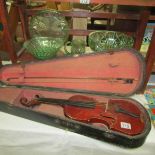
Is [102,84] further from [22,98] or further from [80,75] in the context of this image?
[22,98]

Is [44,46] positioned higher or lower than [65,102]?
higher

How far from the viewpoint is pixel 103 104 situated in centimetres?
70

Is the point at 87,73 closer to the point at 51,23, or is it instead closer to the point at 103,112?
the point at 103,112

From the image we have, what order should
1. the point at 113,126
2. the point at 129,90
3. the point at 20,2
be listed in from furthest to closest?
the point at 20,2, the point at 129,90, the point at 113,126

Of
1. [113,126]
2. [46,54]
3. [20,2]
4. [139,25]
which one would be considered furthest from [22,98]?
[139,25]

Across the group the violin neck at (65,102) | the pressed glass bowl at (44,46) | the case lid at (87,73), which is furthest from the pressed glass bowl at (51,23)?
the violin neck at (65,102)

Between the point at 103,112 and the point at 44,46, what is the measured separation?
38 cm

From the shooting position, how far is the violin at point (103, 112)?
63cm

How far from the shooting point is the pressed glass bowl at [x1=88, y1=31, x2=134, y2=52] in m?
0.82

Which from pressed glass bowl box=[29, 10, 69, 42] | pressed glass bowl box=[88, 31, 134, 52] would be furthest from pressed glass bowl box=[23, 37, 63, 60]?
pressed glass bowl box=[88, 31, 134, 52]

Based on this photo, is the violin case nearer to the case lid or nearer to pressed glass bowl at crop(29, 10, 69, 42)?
the case lid

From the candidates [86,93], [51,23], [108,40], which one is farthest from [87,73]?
[51,23]

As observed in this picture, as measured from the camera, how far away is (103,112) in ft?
2.18

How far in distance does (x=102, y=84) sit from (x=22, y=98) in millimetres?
313
